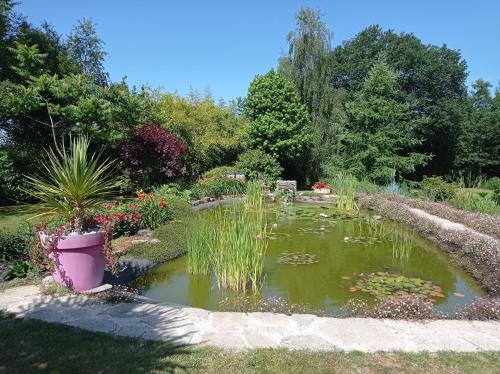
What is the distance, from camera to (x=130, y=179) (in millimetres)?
12180

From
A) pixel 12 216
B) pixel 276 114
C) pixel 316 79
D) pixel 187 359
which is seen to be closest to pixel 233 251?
pixel 187 359

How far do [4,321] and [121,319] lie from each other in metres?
0.95

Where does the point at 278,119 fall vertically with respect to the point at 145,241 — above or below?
above

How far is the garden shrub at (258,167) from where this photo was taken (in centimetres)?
1577

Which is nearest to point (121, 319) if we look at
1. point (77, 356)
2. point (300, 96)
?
point (77, 356)

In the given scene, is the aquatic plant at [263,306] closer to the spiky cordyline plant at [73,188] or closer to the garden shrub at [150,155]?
the spiky cordyline plant at [73,188]

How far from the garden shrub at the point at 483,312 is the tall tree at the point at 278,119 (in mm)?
13985

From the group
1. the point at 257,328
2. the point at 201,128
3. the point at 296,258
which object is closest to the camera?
the point at 257,328

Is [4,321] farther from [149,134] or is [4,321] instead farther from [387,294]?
[149,134]

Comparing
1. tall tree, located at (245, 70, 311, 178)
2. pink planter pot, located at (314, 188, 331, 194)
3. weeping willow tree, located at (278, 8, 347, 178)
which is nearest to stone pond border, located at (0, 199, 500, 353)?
pink planter pot, located at (314, 188, 331, 194)

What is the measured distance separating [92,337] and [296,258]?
3773mm

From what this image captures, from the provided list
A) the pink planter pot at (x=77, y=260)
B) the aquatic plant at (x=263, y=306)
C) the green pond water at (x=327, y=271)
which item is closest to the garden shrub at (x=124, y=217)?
the green pond water at (x=327, y=271)

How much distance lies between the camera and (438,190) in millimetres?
12938

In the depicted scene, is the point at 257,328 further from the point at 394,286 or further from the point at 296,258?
the point at 296,258
